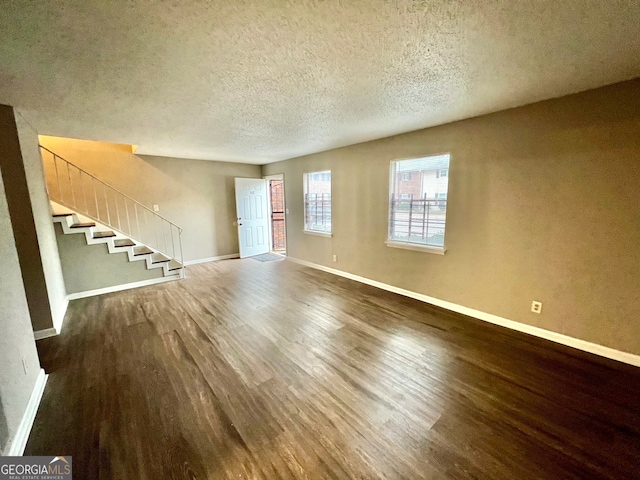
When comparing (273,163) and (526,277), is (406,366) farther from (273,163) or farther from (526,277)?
(273,163)

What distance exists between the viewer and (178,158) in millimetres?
5316

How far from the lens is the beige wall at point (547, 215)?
82.2 inches

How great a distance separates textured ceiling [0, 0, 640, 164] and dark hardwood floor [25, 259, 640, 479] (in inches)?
92.7

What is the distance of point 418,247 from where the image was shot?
138 inches

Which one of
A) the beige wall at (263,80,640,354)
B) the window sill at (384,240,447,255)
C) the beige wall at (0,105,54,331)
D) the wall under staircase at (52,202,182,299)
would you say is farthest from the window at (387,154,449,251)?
the beige wall at (0,105,54,331)

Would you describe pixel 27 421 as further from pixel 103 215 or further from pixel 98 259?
pixel 103 215

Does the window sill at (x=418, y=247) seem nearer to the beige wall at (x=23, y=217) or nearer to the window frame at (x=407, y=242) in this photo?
the window frame at (x=407, y=242)

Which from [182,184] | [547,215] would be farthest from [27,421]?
[182,184]

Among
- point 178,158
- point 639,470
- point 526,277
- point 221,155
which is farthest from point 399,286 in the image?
point 178,158

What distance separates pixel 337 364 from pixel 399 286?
1987mm

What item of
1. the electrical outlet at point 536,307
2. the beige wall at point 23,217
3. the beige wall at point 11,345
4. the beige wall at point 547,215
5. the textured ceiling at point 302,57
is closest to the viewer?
the textured ceiling at point 302,57

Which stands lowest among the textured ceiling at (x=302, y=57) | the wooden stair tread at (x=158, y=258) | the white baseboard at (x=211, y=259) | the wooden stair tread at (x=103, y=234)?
the white baseboard at (x=211, y=259)

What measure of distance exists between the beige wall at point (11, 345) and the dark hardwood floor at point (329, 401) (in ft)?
0.71

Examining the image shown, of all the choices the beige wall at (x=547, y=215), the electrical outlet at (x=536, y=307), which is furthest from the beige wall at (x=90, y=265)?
the electrical outlet at (x=536, y=307)
